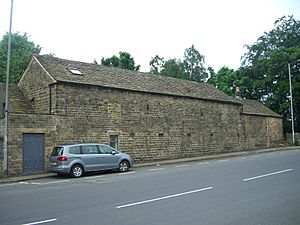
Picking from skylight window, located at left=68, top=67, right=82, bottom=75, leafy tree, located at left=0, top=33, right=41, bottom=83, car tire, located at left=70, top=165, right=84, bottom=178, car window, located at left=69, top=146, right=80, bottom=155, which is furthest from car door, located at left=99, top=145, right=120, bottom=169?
leafy tree, located at left=0, top=33, right=41, bottom=83

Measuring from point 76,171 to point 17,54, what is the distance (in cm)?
3178

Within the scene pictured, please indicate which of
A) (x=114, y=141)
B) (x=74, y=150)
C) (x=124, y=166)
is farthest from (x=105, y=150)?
(x=114, y=141)

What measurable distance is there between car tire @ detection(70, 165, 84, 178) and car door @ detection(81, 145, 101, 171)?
1.20 ft

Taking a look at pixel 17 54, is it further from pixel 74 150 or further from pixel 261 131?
pixel 261 131

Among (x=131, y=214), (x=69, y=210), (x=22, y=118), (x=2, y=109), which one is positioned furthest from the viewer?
(x=2, y=109)

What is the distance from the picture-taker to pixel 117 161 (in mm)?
17891

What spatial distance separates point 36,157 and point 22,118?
2.35 m

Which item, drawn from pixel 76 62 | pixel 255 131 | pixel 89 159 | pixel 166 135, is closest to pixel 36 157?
pixel 89 159

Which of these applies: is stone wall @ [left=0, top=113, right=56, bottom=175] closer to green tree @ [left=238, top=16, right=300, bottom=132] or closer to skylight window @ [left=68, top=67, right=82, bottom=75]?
skylight window @ [left=68, top=67, right=82, bottom=75]

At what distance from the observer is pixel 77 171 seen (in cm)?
1647

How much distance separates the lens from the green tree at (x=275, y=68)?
4419 cm

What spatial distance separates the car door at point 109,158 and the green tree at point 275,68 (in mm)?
31876

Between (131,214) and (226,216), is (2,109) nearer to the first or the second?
(131,214)

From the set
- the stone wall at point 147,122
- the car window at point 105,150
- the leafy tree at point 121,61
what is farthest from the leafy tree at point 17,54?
the car window at point 105,150
